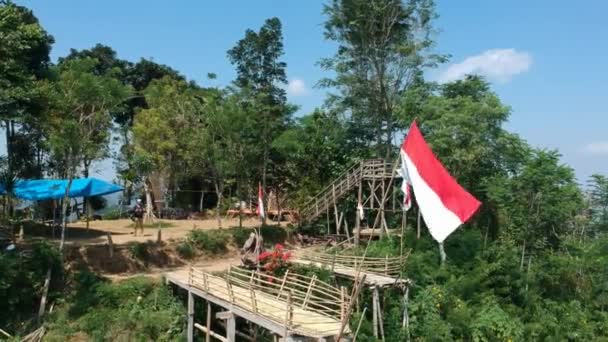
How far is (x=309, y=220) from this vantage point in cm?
2773

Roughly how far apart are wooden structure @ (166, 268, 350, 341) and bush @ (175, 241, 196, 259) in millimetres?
5084

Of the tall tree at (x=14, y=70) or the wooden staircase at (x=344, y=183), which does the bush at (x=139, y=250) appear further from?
the wooden staircase at (x=344, y=183)

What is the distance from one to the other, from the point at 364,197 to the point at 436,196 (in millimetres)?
16846

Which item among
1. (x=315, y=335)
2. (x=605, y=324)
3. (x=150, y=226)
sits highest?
(x=150, y=226)

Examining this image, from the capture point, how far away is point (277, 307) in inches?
500

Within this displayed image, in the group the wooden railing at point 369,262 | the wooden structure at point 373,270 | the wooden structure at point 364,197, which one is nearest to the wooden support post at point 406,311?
the wooden structure at point 373,270

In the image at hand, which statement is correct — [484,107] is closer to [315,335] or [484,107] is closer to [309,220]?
[309,220]

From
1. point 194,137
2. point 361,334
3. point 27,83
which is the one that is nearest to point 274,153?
point 194,137

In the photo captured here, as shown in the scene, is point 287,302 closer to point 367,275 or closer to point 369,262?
point 367,275

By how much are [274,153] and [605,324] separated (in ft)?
57.4

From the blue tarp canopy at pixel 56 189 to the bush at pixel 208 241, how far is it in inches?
180

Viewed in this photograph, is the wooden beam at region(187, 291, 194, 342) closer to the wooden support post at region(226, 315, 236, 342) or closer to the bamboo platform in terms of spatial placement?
the wooden support post at region(226, 315, 236, 342)

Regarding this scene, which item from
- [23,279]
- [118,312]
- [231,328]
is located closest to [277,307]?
[231,328]

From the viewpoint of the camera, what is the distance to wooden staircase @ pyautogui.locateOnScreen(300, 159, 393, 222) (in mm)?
25750
